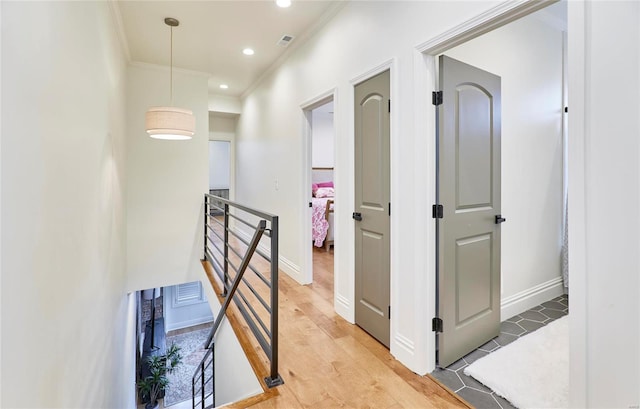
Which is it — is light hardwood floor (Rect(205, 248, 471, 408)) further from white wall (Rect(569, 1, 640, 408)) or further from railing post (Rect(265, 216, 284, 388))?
white wall (Rect(569, 1, 640, 408))

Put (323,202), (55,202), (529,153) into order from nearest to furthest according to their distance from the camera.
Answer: (55,202) < (529,153) < (323,202)

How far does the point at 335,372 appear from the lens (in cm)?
199

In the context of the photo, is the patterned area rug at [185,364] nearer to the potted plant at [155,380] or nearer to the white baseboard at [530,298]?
the potted plant at [155,380]

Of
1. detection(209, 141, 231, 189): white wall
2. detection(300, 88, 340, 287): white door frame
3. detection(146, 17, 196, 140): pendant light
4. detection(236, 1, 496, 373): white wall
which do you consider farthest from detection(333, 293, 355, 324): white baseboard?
detection(209, 141, 231, 189): white wall

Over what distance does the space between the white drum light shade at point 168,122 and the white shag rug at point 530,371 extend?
3.01 metres

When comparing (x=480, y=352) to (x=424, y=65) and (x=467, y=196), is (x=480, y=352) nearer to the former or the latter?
(x=467, y=196)

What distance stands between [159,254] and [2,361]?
3777 millimetres

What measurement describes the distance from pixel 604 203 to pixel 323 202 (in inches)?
176

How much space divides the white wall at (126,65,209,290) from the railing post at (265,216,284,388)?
10.2 feet

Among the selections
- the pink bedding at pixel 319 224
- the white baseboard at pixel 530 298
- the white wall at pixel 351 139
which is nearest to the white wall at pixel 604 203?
the white wall at pixel 351 139

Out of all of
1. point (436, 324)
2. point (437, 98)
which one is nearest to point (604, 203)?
point (437, 98)

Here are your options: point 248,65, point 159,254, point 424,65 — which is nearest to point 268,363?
point 424,65

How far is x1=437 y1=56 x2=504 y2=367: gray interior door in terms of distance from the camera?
2.01 meters

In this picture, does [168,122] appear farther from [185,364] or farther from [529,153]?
[185,364]
